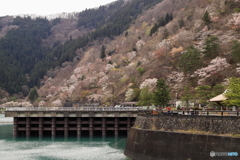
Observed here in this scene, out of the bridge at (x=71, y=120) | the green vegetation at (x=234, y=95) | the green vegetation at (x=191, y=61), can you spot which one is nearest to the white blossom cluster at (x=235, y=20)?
the green vegetation at (x=191, y=61)

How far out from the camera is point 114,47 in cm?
19088

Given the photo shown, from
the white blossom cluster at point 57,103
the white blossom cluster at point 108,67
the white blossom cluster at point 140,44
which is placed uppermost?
the white blossom cluster at point 140,44

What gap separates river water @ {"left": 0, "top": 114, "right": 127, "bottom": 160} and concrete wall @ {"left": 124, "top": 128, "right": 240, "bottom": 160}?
4.07m

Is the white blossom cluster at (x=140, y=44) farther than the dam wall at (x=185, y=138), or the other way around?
the white blossom cluster at (x=140, y=44)

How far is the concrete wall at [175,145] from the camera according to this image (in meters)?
31.0

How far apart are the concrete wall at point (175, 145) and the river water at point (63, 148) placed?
4.07m

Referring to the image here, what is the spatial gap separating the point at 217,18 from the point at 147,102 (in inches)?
1919

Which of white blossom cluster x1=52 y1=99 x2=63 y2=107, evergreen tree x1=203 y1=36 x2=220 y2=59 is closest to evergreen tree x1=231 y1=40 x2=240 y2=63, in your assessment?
evergreen tree x1=203 y1=36 x2=220 y2=59

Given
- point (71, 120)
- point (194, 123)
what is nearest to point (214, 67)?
point (71, 120)

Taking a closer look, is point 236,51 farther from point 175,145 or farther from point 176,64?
point 175,145

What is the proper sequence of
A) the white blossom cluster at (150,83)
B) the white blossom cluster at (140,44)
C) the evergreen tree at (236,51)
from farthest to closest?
the white blossom cluster at (140,44)
the white blossom cluster at (150,83)
the evergreen tree at (236,51)

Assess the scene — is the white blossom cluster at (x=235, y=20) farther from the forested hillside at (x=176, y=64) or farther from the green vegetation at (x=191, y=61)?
the green vegetation at (x=191, y=61)

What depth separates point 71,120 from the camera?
67.7 m

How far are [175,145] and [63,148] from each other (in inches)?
874
